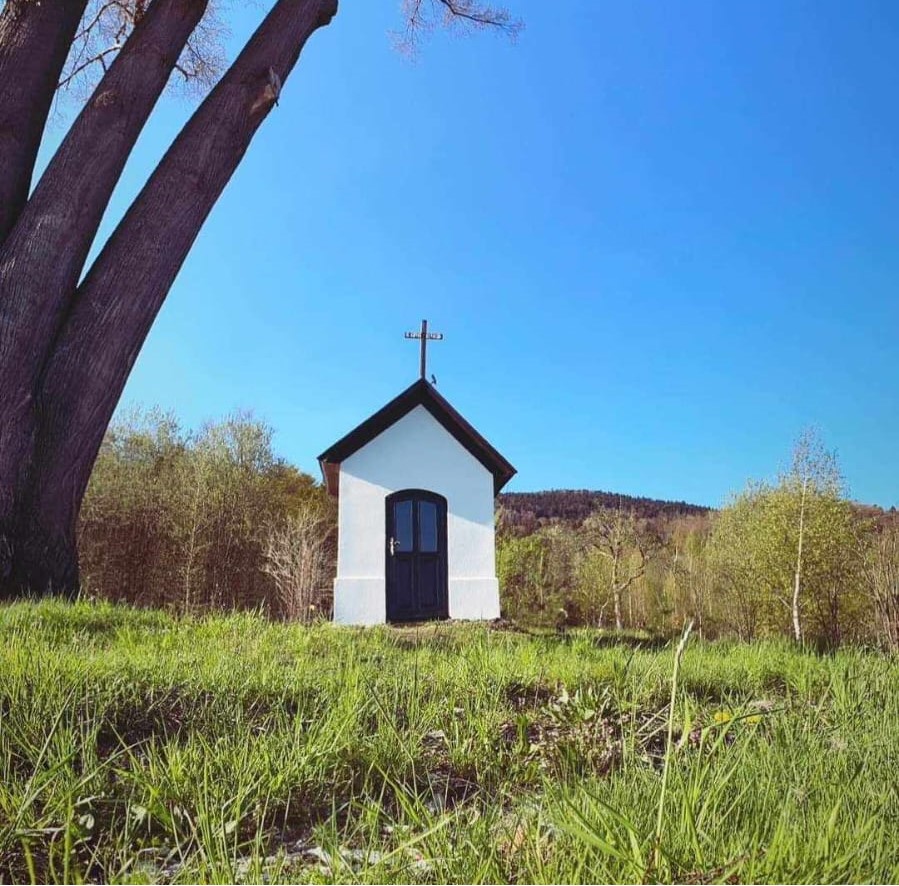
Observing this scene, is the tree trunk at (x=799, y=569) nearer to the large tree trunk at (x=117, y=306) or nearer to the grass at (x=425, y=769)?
the grass at (x=425, y=769)

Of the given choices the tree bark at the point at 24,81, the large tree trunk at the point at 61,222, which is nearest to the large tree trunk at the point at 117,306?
the large tree trunk at the point at 61,222

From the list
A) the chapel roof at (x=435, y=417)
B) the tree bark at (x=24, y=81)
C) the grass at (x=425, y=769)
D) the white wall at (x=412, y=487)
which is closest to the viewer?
the grass at (x=425, y=769)

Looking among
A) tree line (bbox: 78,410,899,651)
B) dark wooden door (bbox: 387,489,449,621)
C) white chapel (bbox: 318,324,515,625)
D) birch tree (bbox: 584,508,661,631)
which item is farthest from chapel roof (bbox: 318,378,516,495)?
birch tree (bbox: 584,508,661,631)

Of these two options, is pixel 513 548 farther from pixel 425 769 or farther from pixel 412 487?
pixel 425 769

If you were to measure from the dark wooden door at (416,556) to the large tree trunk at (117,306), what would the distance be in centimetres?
619

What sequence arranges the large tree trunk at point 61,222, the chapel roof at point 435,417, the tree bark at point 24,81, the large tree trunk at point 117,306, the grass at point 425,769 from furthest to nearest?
the chapel roof at point 435,417
the tree bark at point 24,81
the large tree trunk at point 117,306
the large tree trunk at point 61,222
the grass at point 425,769

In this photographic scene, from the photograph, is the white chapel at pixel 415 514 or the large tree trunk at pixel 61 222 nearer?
the large tree trunk at pixel 61 222

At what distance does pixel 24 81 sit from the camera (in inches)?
190

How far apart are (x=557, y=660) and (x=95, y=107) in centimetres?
533

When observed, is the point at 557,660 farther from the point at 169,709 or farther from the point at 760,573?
the point at 760,573

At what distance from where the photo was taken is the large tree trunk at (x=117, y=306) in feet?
14.1

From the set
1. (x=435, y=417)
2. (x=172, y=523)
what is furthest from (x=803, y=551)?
(x=172, y=523)

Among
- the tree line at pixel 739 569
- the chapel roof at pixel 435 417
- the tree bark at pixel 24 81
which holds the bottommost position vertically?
the tree line at pixel 739 569

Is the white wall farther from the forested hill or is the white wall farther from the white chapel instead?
the forested hill
